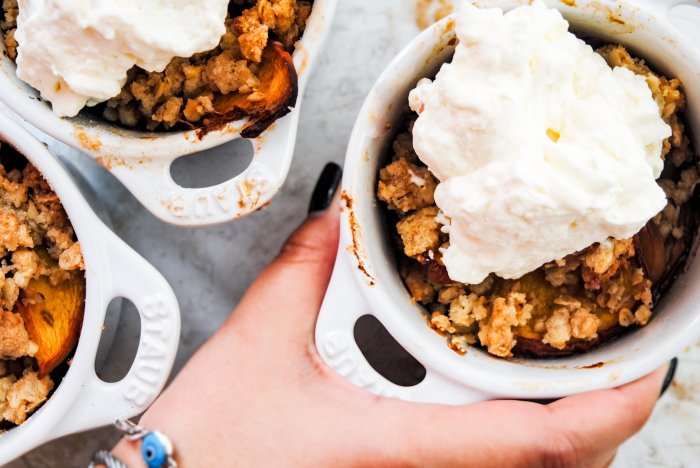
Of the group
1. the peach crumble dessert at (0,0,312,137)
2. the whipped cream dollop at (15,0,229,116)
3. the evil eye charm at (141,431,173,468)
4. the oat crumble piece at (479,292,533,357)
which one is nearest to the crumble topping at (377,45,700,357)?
the oat crumble piece at (479,292,533,357)

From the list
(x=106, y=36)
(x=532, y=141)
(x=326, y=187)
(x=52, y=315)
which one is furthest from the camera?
(x=326, y=187)

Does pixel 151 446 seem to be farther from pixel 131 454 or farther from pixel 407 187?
pixel 407 187

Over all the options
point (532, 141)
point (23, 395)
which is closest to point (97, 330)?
point (23, 395)

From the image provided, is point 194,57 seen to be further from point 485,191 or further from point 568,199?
point 568,199

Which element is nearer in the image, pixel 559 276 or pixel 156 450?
pixel 559 276

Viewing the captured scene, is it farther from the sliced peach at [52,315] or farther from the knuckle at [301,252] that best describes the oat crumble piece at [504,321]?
the sliced peach at [52,315]
